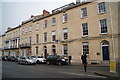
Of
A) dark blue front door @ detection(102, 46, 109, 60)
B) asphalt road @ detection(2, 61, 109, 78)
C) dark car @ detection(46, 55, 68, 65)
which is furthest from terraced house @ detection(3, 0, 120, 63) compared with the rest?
asphalt road @ detection(2, 61, 109, 78)

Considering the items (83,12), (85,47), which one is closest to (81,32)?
(85,47)

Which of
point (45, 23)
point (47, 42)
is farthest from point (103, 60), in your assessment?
point (45, 23)

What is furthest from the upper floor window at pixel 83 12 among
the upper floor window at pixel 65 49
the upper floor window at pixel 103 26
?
the upper floor window at pixel 65 49

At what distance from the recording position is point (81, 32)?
21.2 m

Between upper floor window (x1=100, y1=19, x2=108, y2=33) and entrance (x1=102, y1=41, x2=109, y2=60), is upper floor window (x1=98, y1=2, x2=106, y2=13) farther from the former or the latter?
entrance (x1=102, y1=41, x2=109, y2=60)

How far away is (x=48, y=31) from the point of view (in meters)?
27.3

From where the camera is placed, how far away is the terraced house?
18000 mm

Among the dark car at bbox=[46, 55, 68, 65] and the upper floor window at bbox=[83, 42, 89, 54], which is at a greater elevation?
the upper floor window at bbox=[83, 42, 89, 54]

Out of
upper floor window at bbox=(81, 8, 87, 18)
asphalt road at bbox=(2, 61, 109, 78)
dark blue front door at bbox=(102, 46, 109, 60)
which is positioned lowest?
asphalt road at bbox=(2, 61, 109, 78)

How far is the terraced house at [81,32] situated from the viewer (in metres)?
18.0

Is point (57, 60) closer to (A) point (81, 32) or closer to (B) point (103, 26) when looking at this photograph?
(A) point (81, 32)

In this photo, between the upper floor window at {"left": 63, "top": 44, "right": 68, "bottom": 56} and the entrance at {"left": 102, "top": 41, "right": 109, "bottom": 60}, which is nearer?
the entrance at {"left": 102, "top": 41, "right": 109, "bottom": 60}

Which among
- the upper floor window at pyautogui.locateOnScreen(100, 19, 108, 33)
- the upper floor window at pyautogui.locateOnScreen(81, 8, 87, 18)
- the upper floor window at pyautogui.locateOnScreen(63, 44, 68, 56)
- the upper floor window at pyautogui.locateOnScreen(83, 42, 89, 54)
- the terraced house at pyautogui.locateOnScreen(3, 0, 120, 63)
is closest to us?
the terraced house at pyautogui.locateOnScreen(3, 0, 120, 63)

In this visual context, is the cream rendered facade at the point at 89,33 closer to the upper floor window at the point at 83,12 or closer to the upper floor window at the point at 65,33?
the upper floor window at the point at 83,12
